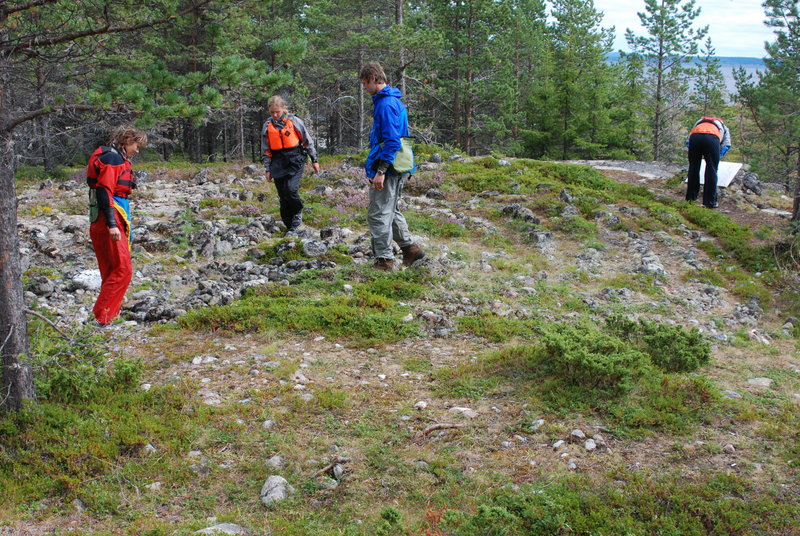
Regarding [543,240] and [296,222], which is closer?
[543,240]

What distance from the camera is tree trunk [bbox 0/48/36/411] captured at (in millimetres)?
4430

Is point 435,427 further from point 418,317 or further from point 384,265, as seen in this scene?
point 384,265

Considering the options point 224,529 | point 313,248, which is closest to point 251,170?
point 313,248

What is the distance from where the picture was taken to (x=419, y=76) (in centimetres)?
2572

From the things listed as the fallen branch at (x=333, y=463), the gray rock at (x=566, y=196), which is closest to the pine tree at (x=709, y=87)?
the gray rock at (x=566, y=196)

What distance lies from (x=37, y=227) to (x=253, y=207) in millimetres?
4028

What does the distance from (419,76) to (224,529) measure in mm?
24140

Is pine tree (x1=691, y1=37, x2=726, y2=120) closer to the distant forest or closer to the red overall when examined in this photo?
the distant forest

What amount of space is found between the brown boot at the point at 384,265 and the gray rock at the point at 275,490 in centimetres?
468

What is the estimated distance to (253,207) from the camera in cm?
1291

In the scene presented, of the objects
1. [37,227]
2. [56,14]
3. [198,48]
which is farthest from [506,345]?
[198,48]

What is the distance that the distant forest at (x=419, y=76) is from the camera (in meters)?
5.01

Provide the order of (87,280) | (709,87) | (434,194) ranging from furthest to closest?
(709,87) < (434,194) < (87,280)

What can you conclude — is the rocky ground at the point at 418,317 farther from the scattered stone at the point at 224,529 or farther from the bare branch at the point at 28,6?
the bare branch at the point at 28,6
